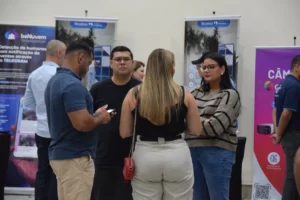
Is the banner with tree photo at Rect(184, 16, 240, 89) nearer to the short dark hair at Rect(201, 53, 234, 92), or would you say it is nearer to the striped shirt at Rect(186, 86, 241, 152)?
the short dark hair at Rect(201, 53, 234, 92)

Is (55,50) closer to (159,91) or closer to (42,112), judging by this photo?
(42,112)

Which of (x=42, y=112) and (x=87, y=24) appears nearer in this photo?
(x=42, y=112)

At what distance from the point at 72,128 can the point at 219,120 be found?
990 mm

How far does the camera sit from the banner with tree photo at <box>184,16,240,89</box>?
495 centimetres

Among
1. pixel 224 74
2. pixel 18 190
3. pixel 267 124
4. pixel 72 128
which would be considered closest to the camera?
pixel 72 128

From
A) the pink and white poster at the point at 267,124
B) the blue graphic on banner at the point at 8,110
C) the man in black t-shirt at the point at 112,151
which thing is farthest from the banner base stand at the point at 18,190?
the pink and white poster at the point at 267,124

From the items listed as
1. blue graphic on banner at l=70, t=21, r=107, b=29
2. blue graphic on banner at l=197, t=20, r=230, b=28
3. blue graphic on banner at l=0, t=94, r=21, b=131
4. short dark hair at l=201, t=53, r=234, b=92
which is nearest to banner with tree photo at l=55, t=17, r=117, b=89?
blue graphic on banner at l=70, t=21, r=107, b=29

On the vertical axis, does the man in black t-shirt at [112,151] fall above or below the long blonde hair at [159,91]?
below

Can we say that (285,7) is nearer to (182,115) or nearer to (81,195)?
(182,115)

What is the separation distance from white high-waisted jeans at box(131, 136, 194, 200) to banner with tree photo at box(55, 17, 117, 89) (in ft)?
9.12

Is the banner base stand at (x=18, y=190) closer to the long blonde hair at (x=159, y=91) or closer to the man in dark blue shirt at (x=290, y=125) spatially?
the man in dark blue shirt at (x=290, y=125)

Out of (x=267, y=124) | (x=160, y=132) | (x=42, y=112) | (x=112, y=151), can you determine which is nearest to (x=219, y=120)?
(x=160, y=132)

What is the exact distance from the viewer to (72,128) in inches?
101

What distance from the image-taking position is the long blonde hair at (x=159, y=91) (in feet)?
7.89
